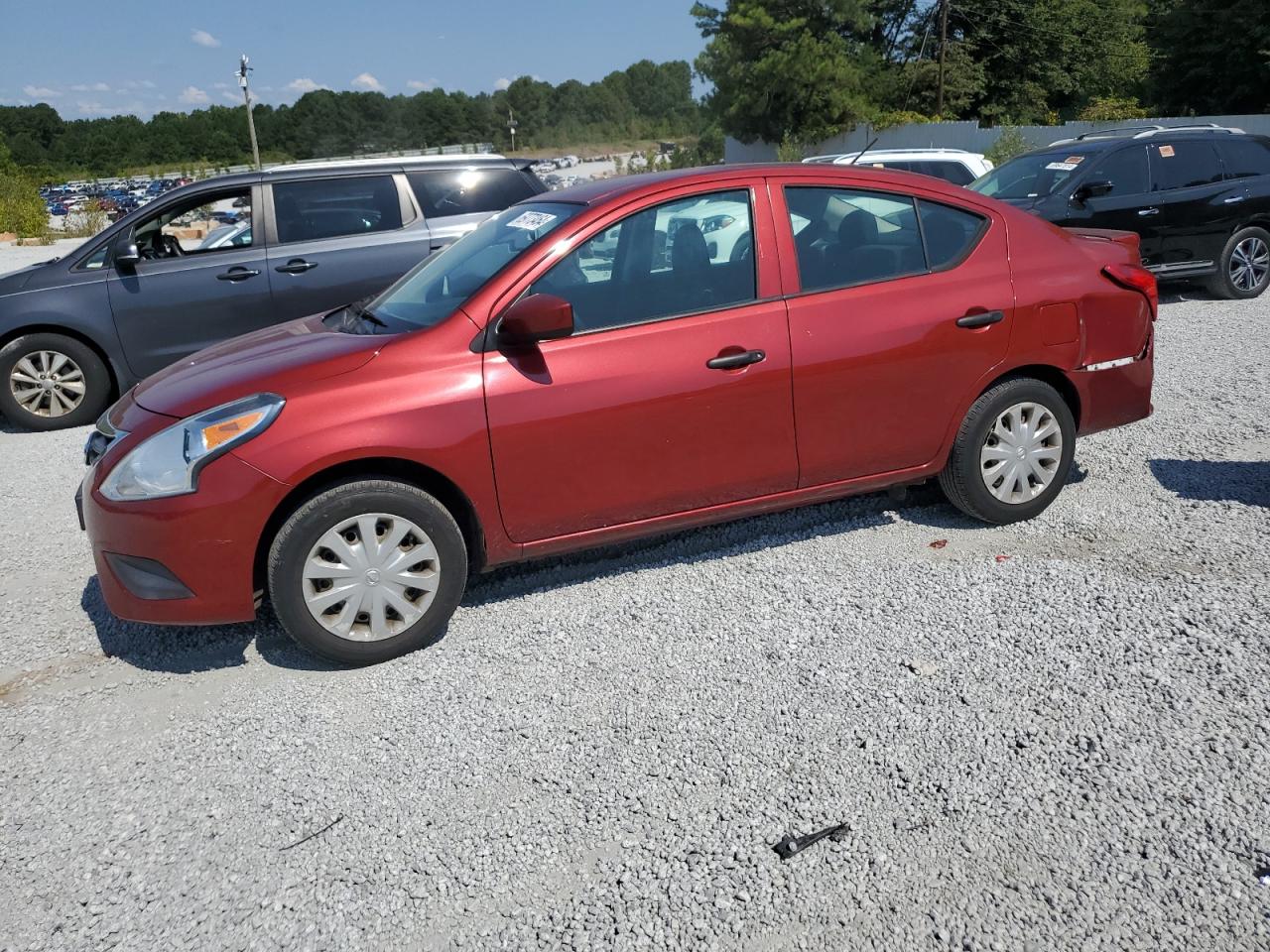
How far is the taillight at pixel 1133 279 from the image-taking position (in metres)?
5.12

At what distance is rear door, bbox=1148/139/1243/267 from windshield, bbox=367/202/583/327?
8.53 m

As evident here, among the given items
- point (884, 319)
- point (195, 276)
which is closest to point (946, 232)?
point (884, 319)

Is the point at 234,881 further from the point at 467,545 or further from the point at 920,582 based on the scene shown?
the point at 920,582

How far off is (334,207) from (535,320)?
17.1 ft

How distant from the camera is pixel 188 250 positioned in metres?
8.43

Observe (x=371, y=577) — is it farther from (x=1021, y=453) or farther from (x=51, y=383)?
(x=51, y=383)

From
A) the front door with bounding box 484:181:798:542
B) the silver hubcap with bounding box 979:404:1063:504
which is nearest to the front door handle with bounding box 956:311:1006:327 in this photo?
the silver hubcap with bounding box 979:404:1063:504

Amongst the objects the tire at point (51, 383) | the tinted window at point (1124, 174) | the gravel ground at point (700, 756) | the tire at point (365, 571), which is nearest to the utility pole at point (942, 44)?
the tinted window at point (1124, 174)

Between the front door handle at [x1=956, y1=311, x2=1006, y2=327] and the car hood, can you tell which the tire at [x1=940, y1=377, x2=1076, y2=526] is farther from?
the car hood

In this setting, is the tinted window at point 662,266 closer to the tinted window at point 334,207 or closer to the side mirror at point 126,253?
the tinted window at point 334,207

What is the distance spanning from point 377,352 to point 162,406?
845mm

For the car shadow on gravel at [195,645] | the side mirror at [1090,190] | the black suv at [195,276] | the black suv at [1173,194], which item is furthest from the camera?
the black suv at [1173,194]

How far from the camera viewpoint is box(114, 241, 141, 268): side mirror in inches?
314

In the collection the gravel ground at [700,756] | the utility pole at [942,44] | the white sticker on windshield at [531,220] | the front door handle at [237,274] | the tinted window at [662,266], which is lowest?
the gravel ground at [700,756]
